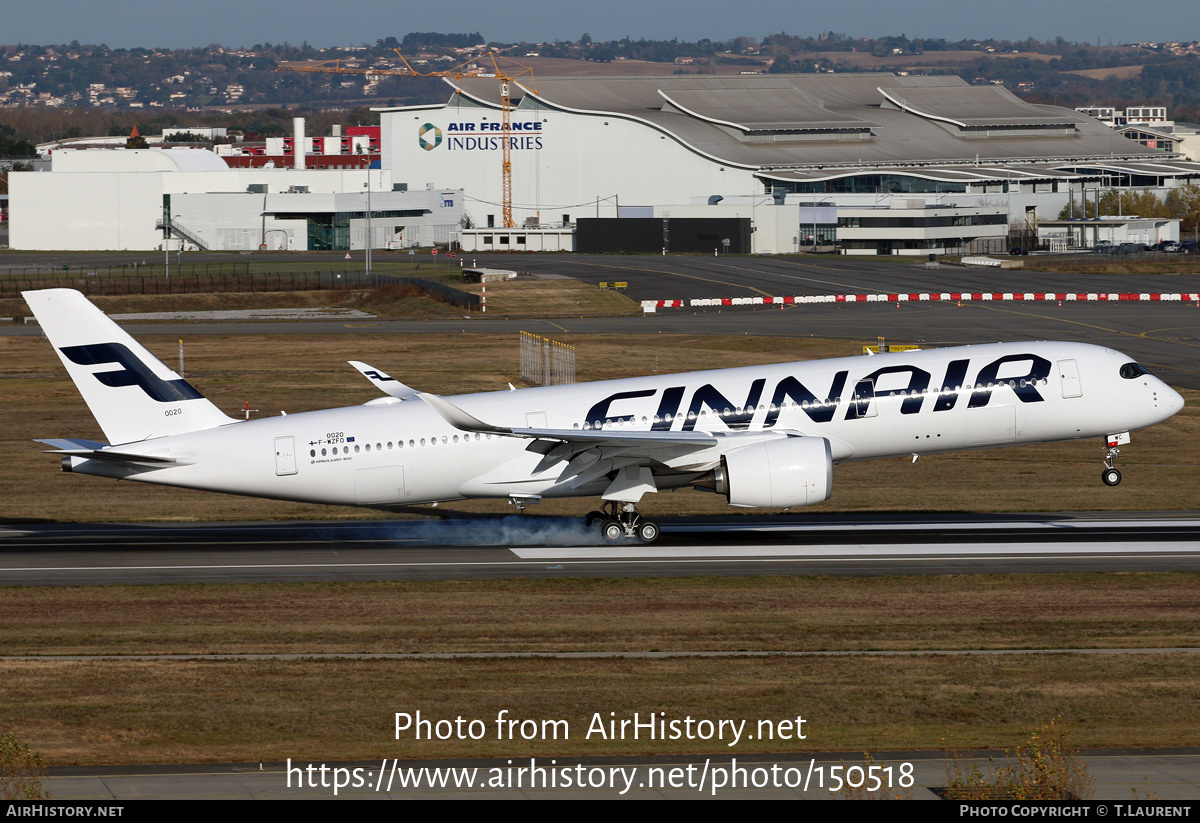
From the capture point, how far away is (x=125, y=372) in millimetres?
40000

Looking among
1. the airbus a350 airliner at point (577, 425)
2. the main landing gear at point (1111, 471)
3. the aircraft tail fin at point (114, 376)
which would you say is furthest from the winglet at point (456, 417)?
the main landing gear at point (1111, 471)

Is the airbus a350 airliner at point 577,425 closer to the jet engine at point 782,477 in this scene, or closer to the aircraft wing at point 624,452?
the aircraft wing at point 624,452

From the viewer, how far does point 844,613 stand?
107 feet

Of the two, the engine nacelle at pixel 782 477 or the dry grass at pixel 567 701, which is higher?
the engine nacelle at pixel 782 477

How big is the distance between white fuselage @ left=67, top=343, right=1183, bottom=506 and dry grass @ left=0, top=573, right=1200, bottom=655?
5.15m

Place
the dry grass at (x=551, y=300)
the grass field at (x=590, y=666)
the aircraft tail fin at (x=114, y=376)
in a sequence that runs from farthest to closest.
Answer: the dry grass at (x=551, y=300)
the aircraft tail fin at (x=114, y=376)
the grass field at (x=590, y=666)

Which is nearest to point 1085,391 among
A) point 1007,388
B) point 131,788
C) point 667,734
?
point 1007,388

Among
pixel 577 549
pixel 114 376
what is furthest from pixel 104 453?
pixel 577 549

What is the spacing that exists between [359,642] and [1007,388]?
68.5ft

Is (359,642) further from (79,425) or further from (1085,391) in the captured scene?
(79,425)

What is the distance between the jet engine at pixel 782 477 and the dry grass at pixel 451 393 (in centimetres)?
1034

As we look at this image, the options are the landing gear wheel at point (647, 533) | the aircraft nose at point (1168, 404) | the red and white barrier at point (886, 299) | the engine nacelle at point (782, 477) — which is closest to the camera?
the engine nacelle at point (782, 477)

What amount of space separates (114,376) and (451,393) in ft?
115

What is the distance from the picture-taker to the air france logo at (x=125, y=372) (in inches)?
1554
